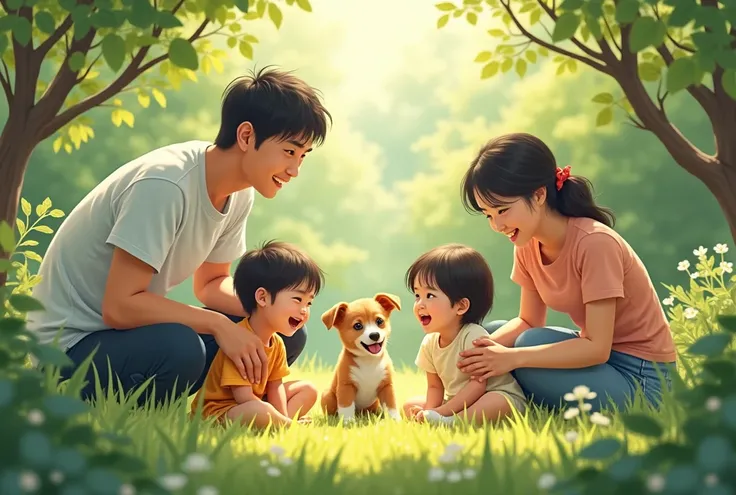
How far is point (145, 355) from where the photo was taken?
→ 11.7ft

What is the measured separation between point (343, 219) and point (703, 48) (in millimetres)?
10296

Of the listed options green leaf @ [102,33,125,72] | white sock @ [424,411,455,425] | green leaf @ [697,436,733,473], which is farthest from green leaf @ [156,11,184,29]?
green leaf @ [697,436,733,473]

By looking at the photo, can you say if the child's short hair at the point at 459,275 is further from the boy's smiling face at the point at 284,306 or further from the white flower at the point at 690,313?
the white flower at the point at 690,313

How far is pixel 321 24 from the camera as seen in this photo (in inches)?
523

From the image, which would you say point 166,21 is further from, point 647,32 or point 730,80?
point 730,80

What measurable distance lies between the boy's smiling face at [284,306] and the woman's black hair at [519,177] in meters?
0.88

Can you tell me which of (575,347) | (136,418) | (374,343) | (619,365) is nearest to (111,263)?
(136,418)

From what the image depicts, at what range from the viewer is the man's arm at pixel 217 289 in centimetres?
423

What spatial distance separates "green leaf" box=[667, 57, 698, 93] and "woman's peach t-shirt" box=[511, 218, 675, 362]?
0.91 m

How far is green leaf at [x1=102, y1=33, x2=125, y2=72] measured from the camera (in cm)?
319

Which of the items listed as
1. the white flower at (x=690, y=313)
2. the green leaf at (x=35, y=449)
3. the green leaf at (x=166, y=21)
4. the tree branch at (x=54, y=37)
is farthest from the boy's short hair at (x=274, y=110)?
the white flower at (x=690, y=313)

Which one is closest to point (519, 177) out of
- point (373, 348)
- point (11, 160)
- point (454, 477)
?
point (373, 348)

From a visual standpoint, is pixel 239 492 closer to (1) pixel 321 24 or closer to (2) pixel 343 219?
(2) pixel 343 219

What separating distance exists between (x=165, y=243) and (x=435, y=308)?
4.41 ft
